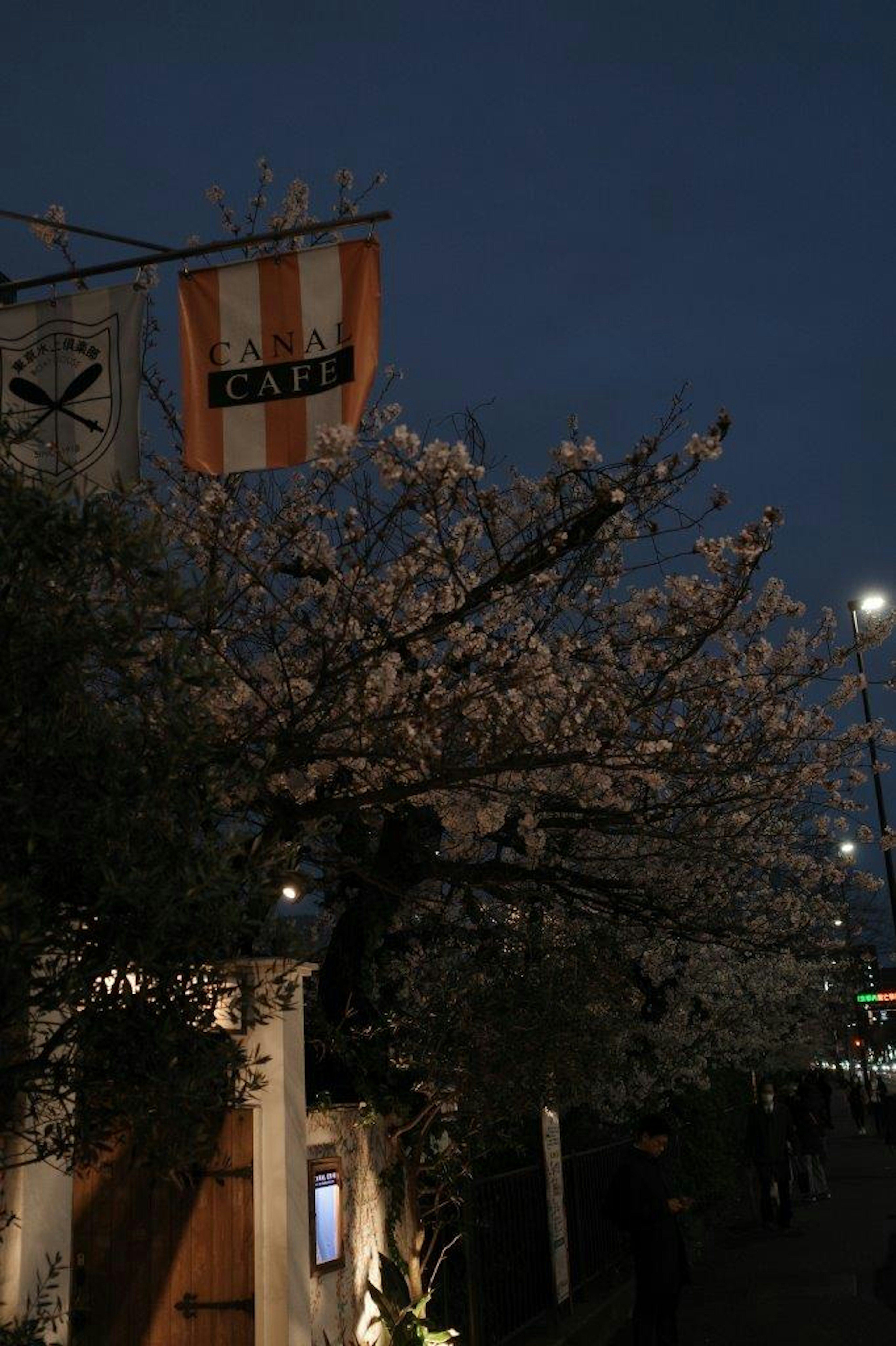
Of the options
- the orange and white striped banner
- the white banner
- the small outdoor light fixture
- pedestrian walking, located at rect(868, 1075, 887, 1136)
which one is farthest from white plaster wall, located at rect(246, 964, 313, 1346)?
pedestrian walking, located at rect(868, 1075, 887, 1136)

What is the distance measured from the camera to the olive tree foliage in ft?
13.5

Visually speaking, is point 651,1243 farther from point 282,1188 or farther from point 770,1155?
point 770,1155

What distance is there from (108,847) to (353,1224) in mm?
5662

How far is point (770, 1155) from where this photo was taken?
17.5 meters

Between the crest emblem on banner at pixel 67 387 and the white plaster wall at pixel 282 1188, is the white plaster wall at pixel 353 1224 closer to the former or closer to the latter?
the white plaster wall at pixel 282 1188

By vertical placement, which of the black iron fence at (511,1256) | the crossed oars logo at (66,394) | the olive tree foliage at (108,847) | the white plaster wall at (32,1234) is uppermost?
the crossed oars logo at (66,394)

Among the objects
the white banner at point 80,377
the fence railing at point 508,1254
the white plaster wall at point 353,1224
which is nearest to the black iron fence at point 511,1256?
the fence railing at point 508,1254

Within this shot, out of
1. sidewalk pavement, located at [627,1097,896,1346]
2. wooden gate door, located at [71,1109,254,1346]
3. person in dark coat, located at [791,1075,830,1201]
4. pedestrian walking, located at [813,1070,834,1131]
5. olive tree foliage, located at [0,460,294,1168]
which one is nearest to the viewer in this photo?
olive tree foliage, located at [0,460,294,1168]

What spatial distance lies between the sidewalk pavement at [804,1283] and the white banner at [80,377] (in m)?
5.36

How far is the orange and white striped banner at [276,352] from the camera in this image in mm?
7059

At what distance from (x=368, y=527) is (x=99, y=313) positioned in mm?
2980

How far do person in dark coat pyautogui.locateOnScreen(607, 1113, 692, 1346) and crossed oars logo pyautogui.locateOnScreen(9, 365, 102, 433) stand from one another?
612 cm

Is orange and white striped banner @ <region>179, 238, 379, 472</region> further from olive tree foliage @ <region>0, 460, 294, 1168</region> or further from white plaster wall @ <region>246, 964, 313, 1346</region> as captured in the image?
white plaster wall @ <region>246, 964, 313, 1346</region>

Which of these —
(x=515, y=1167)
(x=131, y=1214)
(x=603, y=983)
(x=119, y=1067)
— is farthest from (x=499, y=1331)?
(x=119, y=1067)
